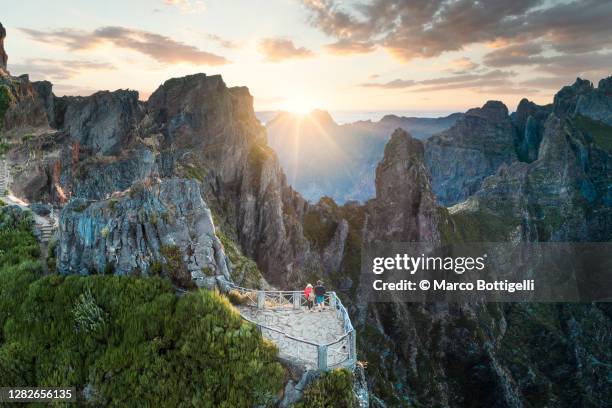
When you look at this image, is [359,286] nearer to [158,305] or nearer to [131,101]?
[131,101]

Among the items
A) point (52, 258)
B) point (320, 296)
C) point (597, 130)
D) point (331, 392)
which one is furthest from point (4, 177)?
point (597, 130)

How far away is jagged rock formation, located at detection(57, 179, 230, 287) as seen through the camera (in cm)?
2017

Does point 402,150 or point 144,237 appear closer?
point 144,237

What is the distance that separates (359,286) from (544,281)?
68610 millimetres

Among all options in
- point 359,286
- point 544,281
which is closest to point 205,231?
point 359,286

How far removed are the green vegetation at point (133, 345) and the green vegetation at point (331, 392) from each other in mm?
1195

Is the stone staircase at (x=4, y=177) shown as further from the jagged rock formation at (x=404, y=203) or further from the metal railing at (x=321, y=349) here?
the jagged rock formation at (x=404, y=203)

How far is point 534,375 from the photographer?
93.7 meters

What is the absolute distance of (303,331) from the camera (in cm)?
1936

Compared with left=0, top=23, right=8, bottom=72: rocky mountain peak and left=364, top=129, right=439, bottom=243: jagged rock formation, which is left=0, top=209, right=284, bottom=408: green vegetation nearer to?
left=0, top=23, right=8, bottom=72: rocky mountain peak

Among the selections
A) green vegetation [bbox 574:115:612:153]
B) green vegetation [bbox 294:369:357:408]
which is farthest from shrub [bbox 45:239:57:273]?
green vegetation [bbox 574:115:612:153]

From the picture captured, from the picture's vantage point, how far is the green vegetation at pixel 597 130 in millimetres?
177625

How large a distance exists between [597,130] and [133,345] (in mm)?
218793

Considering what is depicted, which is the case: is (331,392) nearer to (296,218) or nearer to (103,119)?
(103,119)
